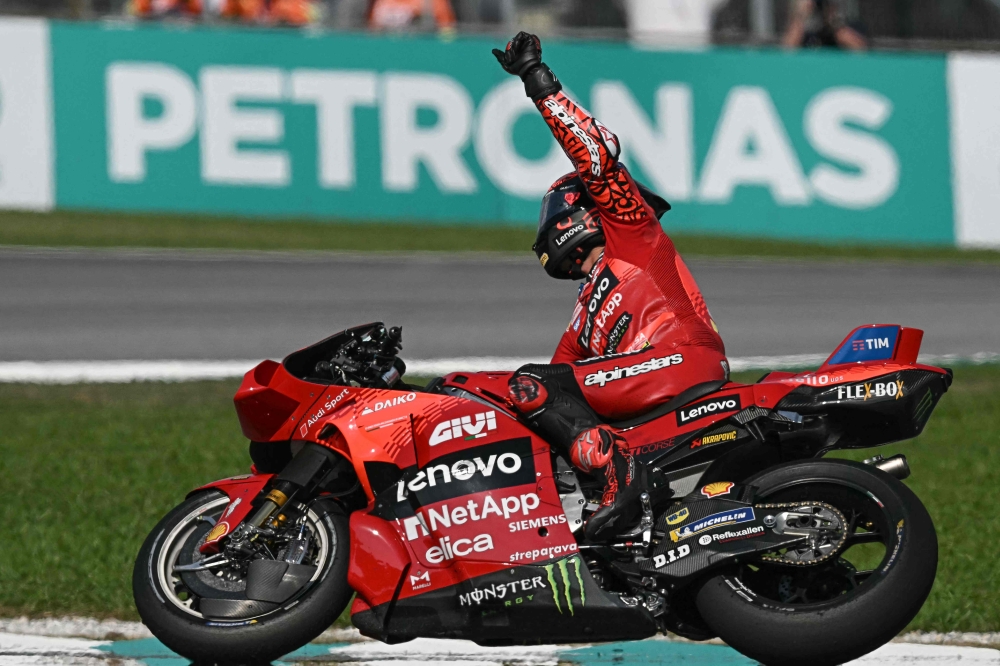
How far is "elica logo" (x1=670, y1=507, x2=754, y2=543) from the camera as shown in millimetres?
4605

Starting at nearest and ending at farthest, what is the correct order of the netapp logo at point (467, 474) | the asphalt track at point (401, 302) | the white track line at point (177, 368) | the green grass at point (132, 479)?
1. the netapp logo at point (467, 474)
2. the green grass at point (132, 479)
3. the white track line at point (177, 368)
4. the asphalt track at point (401, 302)

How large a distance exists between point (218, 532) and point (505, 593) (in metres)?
0.93

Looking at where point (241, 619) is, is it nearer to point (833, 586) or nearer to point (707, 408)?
point (707, 408)

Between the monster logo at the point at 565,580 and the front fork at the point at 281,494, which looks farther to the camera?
the front fork at the point at 281,494

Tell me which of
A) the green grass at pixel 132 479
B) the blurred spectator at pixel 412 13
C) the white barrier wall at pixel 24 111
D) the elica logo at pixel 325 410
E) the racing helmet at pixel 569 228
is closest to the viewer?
the elica logo at pixel 325 410

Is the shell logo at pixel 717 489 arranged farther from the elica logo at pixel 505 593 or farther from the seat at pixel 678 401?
the elica logo at pixel 505 593

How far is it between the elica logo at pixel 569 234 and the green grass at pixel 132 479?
1.90 m

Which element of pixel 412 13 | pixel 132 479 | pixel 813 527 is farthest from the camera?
pixel 412 13

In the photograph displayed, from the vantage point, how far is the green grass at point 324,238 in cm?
1490

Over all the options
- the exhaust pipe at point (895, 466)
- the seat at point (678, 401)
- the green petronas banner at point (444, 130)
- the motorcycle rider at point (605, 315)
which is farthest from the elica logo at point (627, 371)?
the green petronas banner at point (444, 130)

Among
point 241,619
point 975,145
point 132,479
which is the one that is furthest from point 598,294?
point 975,145

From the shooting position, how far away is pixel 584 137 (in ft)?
17.0

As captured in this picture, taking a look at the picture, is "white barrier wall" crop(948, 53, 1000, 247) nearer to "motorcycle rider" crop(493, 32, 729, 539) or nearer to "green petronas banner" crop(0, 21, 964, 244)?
"green petronas banner" crop(0, 21, 964, 244)

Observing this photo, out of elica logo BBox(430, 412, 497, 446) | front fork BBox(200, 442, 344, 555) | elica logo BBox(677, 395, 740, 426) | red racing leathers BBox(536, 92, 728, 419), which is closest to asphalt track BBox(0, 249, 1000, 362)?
red racing leathers BBox(536, 92, 728, 419)
